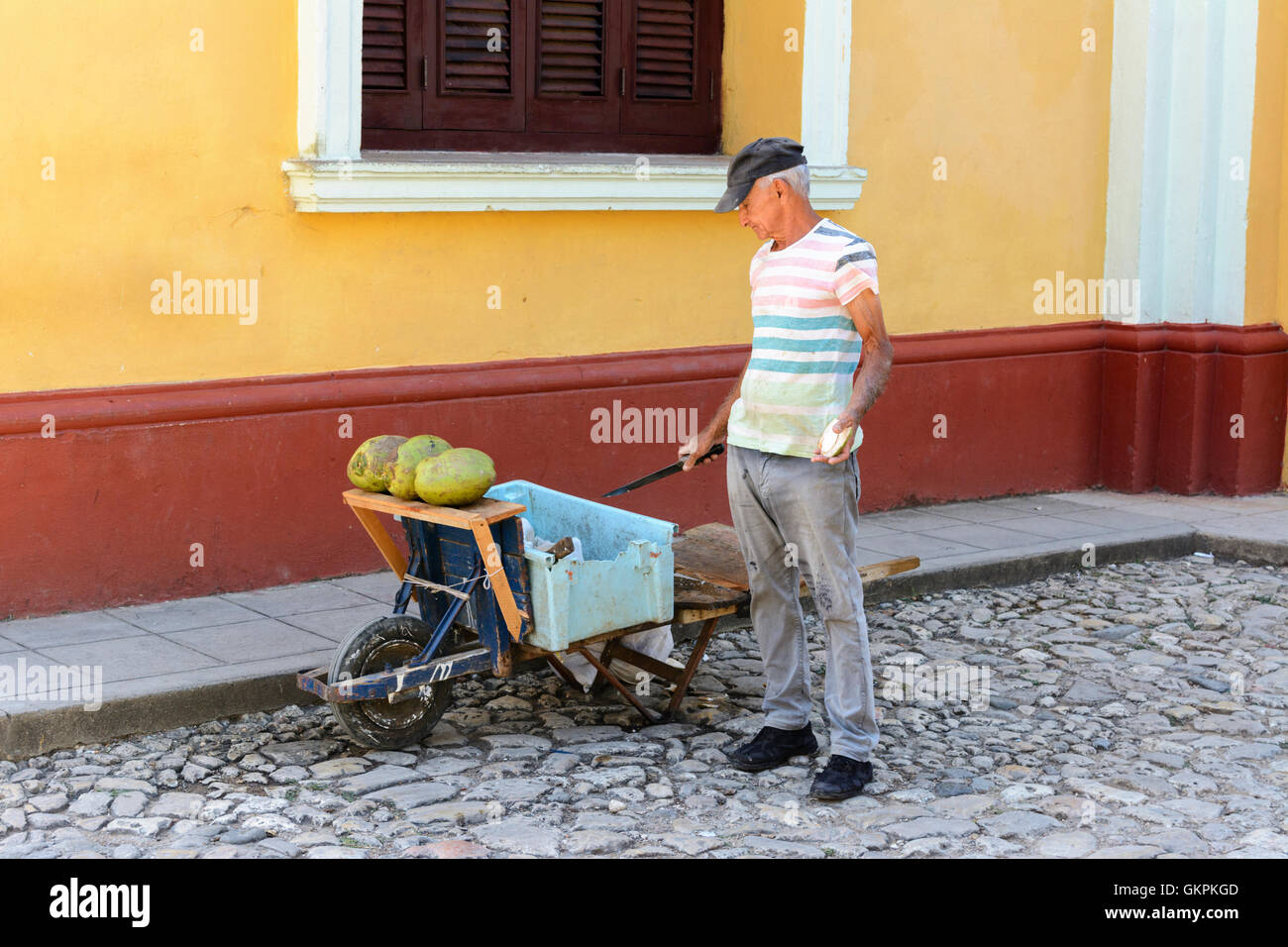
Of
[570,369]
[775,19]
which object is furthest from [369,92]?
[775,19]

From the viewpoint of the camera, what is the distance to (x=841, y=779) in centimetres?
471

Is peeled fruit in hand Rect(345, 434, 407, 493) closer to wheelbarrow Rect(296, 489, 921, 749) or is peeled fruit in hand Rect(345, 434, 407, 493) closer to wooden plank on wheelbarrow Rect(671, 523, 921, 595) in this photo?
wheelbarrow Rect(296, 489, 921, 749)

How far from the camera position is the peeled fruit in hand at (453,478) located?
4.82 m

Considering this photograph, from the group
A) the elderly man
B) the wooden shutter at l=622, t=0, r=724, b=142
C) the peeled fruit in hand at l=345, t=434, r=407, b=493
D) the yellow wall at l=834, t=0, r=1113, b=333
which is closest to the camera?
the elderly man

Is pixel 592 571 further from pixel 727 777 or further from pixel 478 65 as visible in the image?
pixel 478 65

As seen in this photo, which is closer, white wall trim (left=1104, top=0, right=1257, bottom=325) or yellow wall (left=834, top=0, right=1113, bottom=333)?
yellow wall (left=834, top=0, right=1113, bottom=333)

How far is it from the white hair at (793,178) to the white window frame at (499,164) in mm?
2299

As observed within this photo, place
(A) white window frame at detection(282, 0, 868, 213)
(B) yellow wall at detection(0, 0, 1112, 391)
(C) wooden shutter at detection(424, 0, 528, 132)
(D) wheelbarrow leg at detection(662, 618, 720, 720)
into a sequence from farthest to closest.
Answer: (C) wooden shutter at detection(424, 0, 528, 132) → (A) white window frame at detection(282, 0, 868, 213) → (B) yellow wall at detection(0, 0, 1112, 391) → (D) wheelbarrow leg at detection(662, 618, 720, 720)

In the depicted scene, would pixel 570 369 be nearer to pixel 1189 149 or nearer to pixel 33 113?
pixel 33 113

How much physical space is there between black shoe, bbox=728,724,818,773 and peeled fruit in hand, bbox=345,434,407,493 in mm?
1353

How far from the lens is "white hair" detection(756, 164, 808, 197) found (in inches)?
183

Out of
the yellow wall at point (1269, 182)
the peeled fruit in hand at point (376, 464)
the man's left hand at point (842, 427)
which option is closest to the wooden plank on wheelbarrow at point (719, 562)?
the man's left hand at point (842, 427)

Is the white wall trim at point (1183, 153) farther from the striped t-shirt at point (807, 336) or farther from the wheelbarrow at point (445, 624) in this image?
the striped t-shirt at point (807, 336)

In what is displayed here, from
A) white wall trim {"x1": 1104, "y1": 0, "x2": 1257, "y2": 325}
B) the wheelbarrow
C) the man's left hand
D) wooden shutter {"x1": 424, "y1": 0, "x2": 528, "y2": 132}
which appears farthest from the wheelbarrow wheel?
white wall trim {"x1": 1104, "y1": 0, "x2": 1257, "y2": 325}
